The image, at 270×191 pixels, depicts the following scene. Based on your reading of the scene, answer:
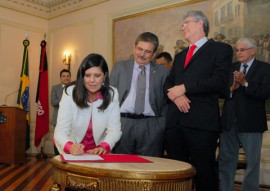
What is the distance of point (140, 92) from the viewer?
8.95 ft

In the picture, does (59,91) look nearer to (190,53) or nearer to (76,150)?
(190,53)

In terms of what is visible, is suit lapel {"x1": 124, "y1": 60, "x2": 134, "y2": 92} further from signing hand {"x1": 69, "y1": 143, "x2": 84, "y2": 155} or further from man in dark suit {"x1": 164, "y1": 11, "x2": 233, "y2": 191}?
signing hand {"x1": 69, "y1": 143, "x2": 84, "y2": 155}

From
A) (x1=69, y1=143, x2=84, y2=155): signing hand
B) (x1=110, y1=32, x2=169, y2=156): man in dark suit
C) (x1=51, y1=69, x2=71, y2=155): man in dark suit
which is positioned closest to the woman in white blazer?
(x1=69, y1=143, x2=84, y2=155): signing hand

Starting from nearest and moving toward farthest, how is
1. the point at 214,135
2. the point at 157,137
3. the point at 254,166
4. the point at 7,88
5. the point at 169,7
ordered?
the point at 214,135 < the point at 157,137 < the point at 254,166 < the point at 169,7 < the point at 7,88

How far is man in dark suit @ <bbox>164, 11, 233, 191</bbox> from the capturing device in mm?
2199

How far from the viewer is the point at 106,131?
2.38 metres

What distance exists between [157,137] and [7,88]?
5.71 m

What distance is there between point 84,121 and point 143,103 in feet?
1.92

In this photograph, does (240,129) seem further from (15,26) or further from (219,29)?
(15,26)

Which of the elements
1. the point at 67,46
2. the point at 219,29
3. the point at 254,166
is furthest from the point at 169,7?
the point at 254,166

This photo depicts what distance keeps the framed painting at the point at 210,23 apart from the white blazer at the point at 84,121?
3.02 meters

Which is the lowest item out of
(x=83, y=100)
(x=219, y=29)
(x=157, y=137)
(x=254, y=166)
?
(x=254, y=166)

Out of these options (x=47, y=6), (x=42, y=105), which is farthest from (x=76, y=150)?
(x=47, y=6)

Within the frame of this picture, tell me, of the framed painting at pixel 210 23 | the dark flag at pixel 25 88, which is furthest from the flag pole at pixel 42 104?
the framed painting at pixel 210 23
